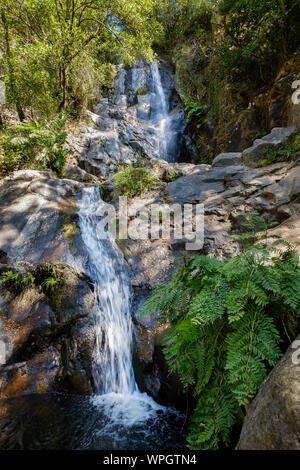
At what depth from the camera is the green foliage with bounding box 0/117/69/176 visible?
6359mm

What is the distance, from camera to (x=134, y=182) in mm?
6660

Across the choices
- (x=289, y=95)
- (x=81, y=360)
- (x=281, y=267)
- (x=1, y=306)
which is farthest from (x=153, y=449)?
(x=289, y=95)

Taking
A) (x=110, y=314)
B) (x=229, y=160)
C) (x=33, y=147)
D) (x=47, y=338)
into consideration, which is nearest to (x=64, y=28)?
(x=33, y=147)

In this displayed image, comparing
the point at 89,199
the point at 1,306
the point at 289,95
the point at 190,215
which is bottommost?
the point at 1,306

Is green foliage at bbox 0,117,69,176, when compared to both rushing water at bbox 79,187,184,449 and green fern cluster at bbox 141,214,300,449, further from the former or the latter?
green fern cluster at bbox 141,214,300,449

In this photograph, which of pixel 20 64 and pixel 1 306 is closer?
pixel 1 306

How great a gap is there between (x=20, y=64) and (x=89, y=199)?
17.8ft

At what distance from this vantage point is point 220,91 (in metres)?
9.39

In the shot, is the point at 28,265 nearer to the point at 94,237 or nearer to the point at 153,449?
the point at 94,237

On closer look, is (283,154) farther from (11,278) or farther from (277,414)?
(11,278)

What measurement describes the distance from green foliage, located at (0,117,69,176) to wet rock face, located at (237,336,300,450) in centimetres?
757

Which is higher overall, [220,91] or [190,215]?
[220,91]

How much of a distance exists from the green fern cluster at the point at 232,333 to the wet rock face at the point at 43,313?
→ 234 cm

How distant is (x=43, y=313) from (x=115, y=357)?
1.40 metres
